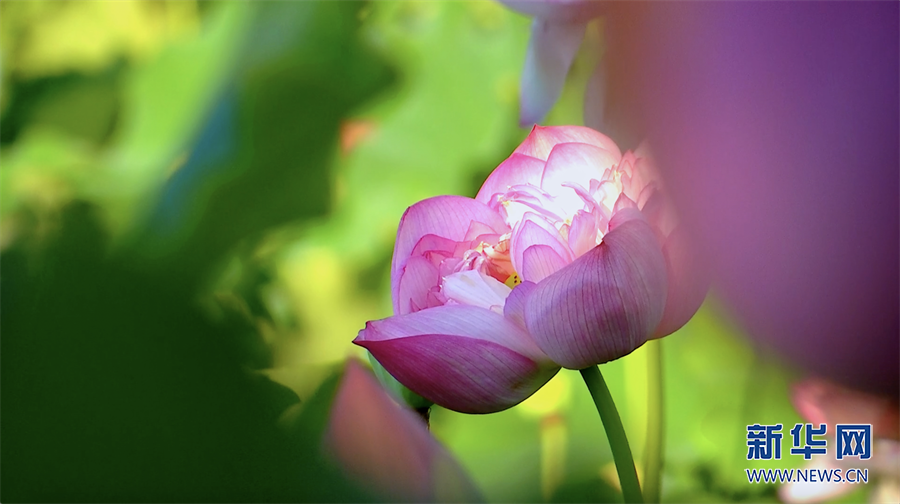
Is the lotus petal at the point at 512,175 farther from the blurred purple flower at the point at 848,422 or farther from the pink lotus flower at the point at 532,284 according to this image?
the blurred purple flower at the point at 848,422

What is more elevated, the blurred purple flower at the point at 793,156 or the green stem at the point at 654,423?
the blurred purple flower at the point at 793,156

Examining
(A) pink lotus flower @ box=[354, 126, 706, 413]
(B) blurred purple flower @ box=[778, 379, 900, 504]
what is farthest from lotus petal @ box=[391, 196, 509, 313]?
(B) blurred purple flower @ box=[778, 379, 900, 504]

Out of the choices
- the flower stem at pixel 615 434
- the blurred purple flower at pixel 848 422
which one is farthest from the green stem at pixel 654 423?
the blurred purple flower at pixel 848 422

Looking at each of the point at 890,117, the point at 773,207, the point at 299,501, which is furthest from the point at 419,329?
the point at 890,117

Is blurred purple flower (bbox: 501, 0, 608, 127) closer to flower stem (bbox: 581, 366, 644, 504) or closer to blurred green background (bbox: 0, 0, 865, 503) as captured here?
blurred green background (bbox: 0, 0, 865, 503)

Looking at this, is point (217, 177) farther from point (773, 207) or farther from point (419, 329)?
point (773, 207)

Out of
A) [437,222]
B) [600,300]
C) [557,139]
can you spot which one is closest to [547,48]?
[557,139]
